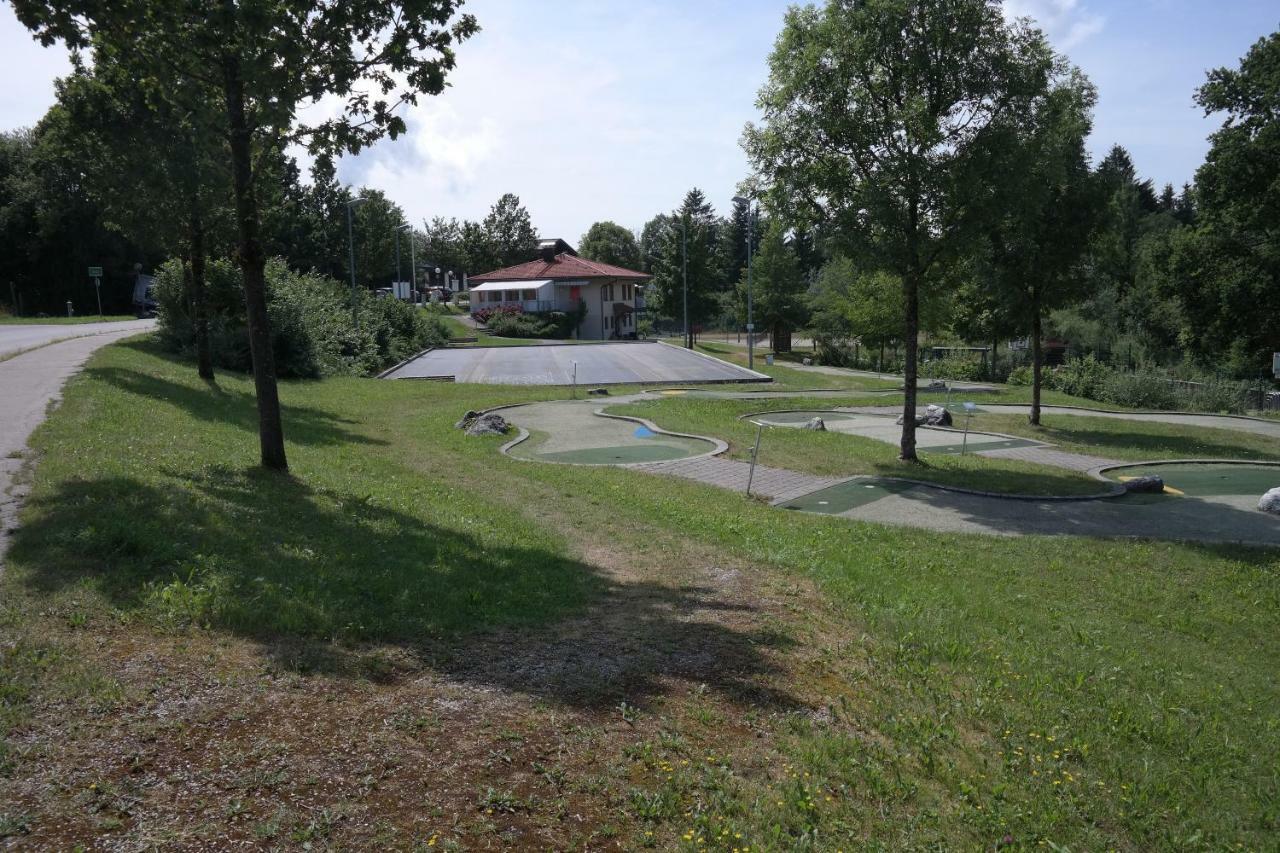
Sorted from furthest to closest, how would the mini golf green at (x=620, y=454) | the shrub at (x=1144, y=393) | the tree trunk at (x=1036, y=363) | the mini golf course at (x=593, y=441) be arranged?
1. the shrub at (x=1144, y=393)
2. the tree trunk at (x=1036, y=363)
3. the mini golf course at (x=593, y=441)
4. the mini golf green at (x=620, y=454)

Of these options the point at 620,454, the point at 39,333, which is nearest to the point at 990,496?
the point at 620,454

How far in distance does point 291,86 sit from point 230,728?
813 centimetres

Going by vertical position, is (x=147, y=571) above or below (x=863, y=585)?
above

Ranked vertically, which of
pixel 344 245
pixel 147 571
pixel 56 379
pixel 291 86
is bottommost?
pixel 147 571

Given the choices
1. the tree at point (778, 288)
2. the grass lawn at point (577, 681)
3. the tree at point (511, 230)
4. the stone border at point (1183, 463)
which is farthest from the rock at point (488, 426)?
the tree at point (511, 230)

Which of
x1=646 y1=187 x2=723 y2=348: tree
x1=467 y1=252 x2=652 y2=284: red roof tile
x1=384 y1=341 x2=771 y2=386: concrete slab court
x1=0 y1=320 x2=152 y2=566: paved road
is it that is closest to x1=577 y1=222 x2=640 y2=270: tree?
x1=467 y1=252 x2=652 y2=284: red roof tile

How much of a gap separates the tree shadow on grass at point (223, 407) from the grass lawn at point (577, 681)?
15.7 ft

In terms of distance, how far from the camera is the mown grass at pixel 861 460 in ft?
49.7

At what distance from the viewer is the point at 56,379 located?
51.5 ft

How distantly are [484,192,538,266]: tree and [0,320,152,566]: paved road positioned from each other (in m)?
77.1

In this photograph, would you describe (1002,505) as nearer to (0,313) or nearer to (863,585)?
(863,585)

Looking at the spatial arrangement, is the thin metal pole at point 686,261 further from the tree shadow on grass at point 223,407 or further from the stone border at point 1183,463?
the stone border at point 1183,463

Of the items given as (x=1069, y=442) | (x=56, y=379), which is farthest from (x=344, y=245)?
(x=1069, y=442)

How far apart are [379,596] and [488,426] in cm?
1266
